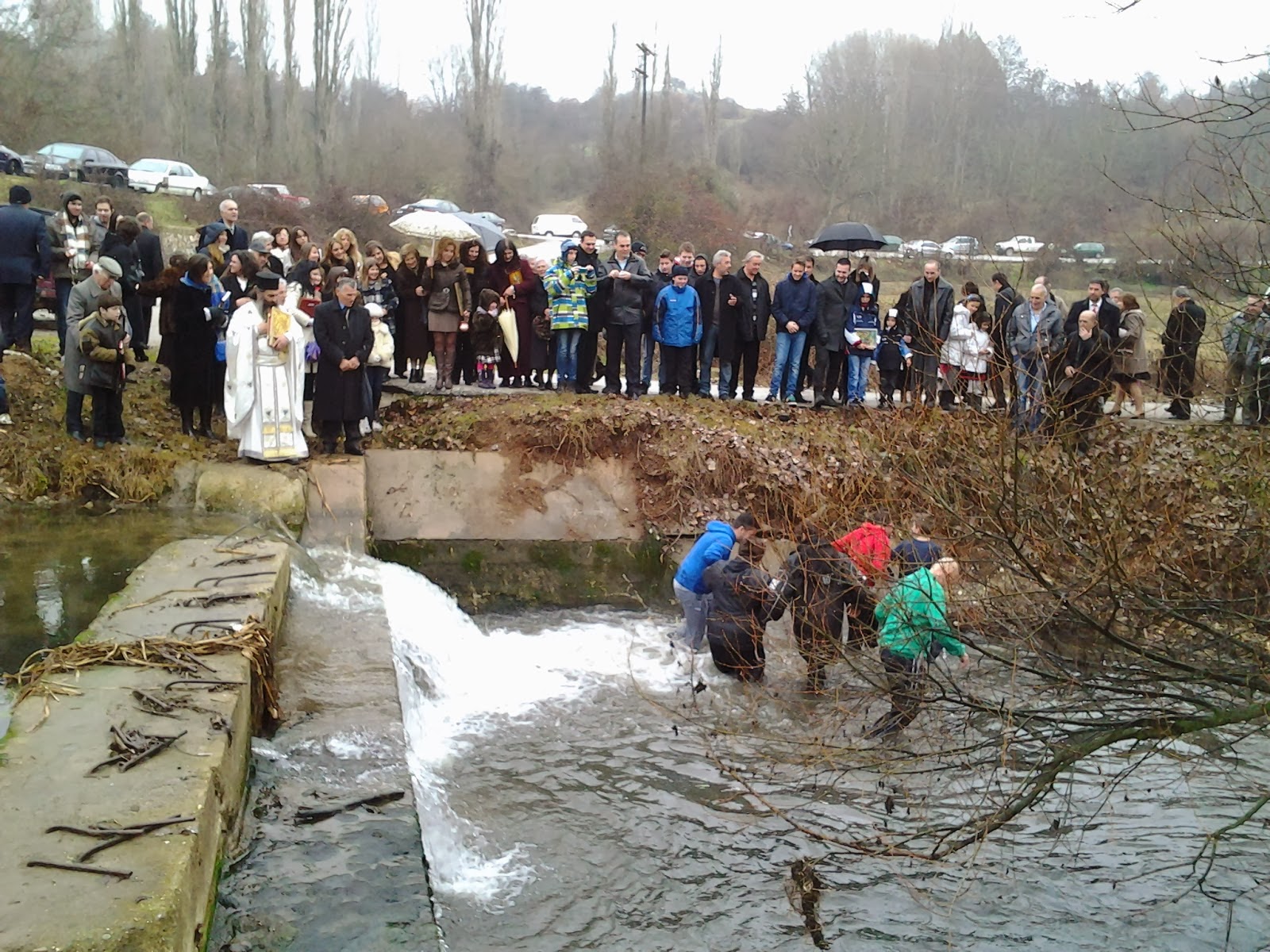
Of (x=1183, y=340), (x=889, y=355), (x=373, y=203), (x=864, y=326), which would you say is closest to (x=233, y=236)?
(x=864, y=326)

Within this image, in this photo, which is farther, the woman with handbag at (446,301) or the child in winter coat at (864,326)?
the child in winter coat at (864,326)

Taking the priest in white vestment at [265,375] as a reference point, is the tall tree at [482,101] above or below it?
above

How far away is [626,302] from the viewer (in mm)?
14070

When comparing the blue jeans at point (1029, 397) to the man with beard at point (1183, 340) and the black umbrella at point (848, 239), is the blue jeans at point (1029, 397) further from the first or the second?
the black umbrella at point (848, 239)

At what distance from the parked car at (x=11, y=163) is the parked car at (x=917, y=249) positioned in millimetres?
26220

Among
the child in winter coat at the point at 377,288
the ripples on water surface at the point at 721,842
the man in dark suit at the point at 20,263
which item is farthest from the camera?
the child in winter coat at the point at 377,288

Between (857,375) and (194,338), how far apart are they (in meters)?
7.92

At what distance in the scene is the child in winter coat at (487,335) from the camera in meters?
14.1

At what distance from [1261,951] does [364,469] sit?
29.3ft

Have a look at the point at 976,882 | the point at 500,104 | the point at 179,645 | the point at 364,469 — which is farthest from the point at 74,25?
the point at 976,882

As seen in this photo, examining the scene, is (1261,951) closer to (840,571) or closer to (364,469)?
→ (840,571)

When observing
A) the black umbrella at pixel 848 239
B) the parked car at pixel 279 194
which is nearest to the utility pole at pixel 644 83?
the parked car at pixel 279 194

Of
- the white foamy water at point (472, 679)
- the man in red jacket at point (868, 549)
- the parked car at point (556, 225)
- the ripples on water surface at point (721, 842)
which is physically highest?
the parked car at point (556, 225)

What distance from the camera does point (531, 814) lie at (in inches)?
293
